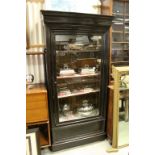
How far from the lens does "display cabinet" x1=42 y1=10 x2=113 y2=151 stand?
2.24 meters

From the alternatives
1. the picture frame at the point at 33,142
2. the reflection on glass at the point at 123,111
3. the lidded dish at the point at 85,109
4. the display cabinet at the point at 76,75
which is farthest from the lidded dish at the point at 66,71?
the picture frame at the point at 33,142

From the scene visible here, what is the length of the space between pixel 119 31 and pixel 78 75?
3.27ft

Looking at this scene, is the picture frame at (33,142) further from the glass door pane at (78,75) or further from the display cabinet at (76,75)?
the glass door pane at (78,75)

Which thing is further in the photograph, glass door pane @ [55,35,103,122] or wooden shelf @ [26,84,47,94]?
glass door pane @ [55,35,103,122]

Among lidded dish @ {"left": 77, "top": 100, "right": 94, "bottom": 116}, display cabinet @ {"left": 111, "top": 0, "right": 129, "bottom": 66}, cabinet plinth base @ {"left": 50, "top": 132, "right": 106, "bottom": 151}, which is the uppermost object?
display cabinet @ {"left": 111, "top": 0, "right": 129, "bottom": 66}

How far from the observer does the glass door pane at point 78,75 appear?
2490 millimetres

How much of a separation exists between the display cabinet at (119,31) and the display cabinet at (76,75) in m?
0.38

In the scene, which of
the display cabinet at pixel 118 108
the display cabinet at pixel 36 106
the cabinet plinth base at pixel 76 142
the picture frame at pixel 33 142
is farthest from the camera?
the cabinet plinth base at pixel 76 142

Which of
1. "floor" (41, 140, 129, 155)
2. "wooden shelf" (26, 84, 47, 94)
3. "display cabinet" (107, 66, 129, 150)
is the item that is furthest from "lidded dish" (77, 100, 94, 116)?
"wooden shelf" (26, 84, 47, 94)

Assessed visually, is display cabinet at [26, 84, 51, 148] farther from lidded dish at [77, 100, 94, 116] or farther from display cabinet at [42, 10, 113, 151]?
lidded dish at [77, 100, 94, 116]

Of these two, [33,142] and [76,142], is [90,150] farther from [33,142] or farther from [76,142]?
[33,142]
